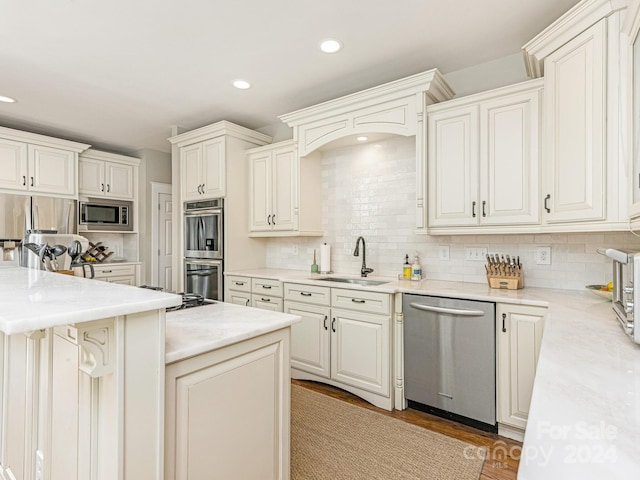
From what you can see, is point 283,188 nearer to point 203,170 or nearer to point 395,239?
point 203,170

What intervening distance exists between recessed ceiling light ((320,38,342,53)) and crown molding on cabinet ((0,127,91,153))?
368 centimetres

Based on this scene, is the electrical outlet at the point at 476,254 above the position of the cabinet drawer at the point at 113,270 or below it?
above

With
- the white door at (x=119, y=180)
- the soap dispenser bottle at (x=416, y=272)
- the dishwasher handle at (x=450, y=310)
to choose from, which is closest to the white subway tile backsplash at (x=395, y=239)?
the soap dispenser bottle at (x=416, y=272)

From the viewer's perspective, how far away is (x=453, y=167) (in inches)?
101

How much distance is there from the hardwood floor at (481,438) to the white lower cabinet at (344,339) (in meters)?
0.08

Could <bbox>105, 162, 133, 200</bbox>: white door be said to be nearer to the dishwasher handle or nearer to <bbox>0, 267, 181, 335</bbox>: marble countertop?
<bbox>0, 267, 181, 335</bbox>: marble countertop

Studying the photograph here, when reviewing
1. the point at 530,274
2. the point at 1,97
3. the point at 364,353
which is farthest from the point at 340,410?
the point at 1,97

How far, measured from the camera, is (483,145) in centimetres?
242

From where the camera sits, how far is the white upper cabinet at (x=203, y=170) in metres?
3.77

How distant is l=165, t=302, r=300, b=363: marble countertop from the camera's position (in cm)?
116

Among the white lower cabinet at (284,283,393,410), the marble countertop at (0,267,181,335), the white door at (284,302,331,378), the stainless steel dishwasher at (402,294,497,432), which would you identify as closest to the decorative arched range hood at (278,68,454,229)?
the stainless steel dishwasher at (402,294,497,432)

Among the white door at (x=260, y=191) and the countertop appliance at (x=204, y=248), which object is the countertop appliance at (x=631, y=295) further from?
the countertop appliance at (x=204, y=248)

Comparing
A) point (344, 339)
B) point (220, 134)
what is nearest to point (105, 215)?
point (220, 134)

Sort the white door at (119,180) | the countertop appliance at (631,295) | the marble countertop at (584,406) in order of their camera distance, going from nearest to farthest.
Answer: the marble countertop at (584,406) < the countertop appliance at (631,295) < the white door at (119,180)
